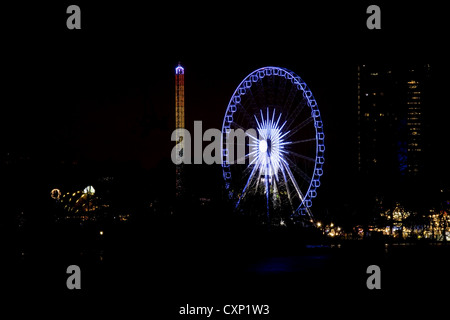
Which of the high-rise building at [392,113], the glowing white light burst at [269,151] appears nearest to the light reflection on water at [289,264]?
the glowing white light burst at [269,151]

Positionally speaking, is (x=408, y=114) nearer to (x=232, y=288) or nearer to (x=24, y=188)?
(x=24, y=188)

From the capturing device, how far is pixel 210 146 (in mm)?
37938

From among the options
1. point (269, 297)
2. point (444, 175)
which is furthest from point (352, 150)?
point (269, 297)

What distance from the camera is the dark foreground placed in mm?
15656

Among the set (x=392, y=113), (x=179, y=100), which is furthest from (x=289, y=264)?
(x=392, y=113)

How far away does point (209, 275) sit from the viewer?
66.8ft

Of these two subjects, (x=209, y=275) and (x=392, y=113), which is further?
(x=392, y=113)

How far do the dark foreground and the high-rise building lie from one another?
27.3 meters

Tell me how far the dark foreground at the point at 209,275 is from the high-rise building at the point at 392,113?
1075 inches

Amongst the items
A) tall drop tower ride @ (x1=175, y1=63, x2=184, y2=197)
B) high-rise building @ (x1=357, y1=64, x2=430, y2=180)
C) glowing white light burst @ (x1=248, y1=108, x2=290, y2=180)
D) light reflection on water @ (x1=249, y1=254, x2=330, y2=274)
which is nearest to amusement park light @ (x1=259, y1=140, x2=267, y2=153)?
glowing white light burst @ (x1=248, y1=108, x2=290, y2=180)

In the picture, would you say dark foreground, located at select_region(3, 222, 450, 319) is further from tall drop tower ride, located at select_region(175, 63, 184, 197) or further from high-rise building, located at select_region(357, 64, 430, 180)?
high-rise building, located at select_region(357, 64, 430, 180)

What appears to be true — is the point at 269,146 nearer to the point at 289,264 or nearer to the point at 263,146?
the point at 263,146

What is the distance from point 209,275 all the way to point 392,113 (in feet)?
164

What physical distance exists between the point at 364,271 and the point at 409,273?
4.80 ft
